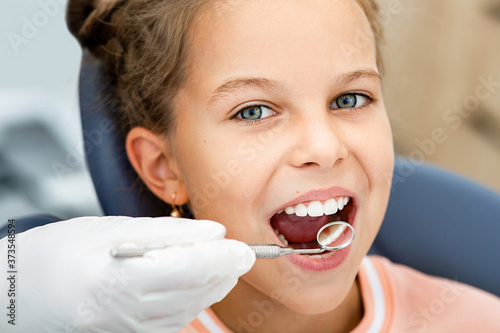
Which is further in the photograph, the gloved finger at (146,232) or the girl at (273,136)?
the girl at (273,136)

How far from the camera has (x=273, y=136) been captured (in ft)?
3.27

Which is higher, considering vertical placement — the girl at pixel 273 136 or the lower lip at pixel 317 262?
the girl at pixel 273 136

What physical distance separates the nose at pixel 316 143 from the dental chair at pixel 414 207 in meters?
0.42

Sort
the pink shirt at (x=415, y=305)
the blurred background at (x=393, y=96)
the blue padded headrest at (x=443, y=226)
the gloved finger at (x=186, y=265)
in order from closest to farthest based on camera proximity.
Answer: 1. the gloved finger at (x=186, y=265)
2. the pink shirt at (x=415, y=305)
3. the blue padded headrest at (x=443, y=226)
4. the blurred background at (x=393, y=96)

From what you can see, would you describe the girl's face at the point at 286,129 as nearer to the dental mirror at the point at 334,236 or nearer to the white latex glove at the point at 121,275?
the dental mirror at the point at 334,236

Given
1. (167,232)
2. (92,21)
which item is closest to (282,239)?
(167,232)

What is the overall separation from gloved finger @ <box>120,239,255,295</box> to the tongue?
0.91ft

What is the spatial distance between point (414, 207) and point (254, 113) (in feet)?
1.79

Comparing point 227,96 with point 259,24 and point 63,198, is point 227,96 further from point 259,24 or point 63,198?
point 63,198

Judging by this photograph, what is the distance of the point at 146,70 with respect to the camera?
3.79ft

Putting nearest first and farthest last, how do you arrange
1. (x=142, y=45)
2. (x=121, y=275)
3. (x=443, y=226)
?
(x=121, y=275) → (x=142, y=45) → (x=443, y=226)

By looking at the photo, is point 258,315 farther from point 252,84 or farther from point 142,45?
point 142,45

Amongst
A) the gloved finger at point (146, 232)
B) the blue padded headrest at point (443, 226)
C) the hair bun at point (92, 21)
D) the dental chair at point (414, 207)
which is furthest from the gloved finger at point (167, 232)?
the blue padded headrest at point (443, 226)

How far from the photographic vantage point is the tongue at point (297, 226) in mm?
1102
